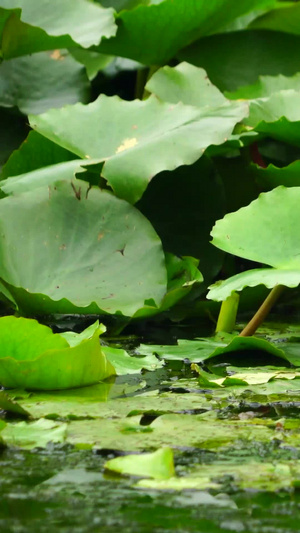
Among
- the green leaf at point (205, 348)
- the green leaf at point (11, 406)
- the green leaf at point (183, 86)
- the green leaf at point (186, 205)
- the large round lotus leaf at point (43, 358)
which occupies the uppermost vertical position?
the green leaf at point (11, 406)

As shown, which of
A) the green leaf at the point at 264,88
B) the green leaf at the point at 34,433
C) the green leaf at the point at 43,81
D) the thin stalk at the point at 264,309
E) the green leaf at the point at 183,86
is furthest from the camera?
the green leaf at the point at 43,81

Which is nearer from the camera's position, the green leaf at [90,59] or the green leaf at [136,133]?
the green leaf at [136,133]

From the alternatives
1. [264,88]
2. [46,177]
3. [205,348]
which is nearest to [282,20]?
[264,88]

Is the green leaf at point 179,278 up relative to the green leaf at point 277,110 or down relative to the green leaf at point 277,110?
down

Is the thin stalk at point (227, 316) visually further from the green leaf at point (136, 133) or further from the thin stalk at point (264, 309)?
the green leaf at point (136, 133)

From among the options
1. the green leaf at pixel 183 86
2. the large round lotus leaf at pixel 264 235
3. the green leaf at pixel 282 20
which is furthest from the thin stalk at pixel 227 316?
the green leaf at pixel 282 20

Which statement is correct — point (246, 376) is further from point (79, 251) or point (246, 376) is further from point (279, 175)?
point (279, 175)

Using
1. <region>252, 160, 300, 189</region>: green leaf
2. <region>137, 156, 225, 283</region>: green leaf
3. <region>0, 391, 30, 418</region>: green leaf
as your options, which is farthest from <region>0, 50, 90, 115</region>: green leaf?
<region>0, 391, 30, 418</region>: green leaf
